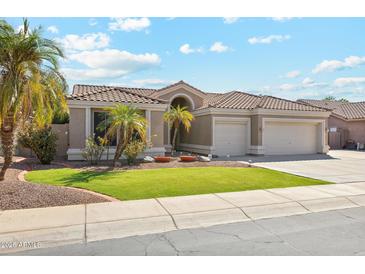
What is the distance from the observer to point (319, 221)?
249 inches

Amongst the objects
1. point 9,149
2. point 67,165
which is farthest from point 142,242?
point 67,165

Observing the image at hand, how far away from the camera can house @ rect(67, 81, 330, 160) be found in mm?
17391

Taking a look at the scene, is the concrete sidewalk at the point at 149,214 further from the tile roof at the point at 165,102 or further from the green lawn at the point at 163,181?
the tile roof at the point at 165,102

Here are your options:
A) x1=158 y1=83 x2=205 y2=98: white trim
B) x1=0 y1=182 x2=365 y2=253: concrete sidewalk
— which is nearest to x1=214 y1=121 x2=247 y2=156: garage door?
x1=158 y1=83 x2=205 y2=98: white trim

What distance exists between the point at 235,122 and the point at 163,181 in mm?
12138

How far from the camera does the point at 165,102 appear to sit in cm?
1759

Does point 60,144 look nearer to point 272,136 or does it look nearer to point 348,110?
point 272,136

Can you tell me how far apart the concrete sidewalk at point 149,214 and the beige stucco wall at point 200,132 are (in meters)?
12.1

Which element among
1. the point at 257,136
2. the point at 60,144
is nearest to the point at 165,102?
the point at 60,144

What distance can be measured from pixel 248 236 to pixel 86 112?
12.5m

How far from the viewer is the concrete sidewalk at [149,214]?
17.5 feet

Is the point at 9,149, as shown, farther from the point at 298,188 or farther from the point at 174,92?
the point at 174,92

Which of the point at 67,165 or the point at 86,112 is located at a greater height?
the point at 86,112

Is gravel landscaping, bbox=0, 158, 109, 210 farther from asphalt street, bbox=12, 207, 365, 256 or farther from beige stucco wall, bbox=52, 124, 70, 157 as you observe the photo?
beige stucco wall, bbox=52, 124, 70, 157
